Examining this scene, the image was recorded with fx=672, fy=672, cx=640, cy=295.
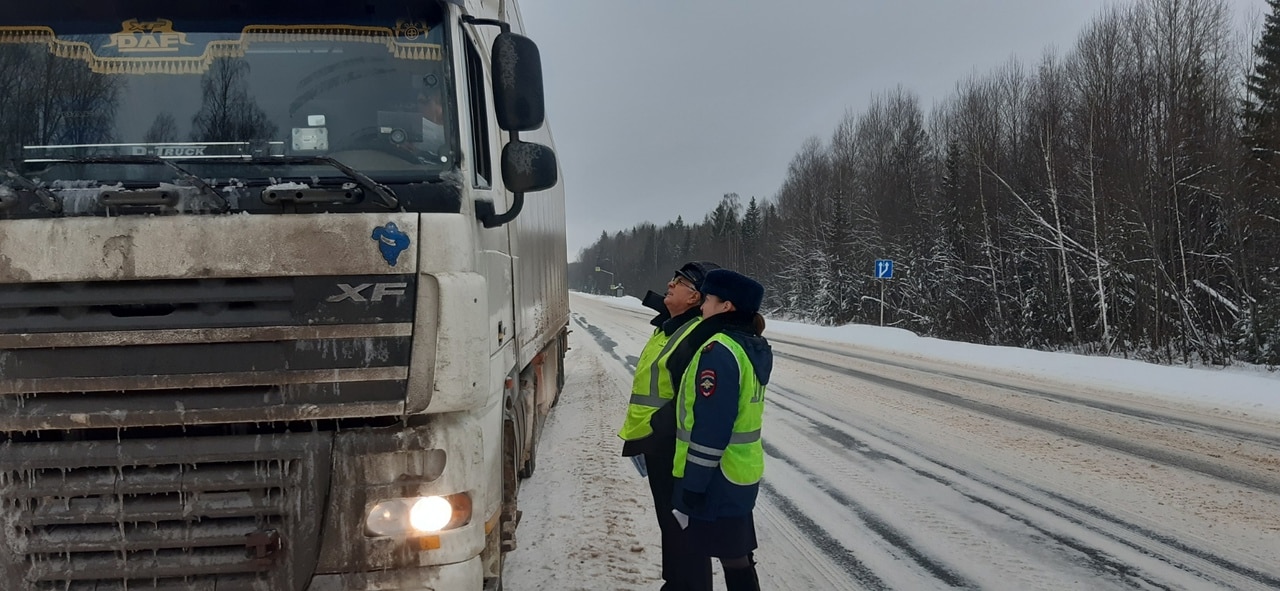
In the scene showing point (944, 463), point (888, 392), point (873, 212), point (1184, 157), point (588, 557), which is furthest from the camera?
point (873, 212)

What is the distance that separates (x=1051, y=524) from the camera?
4.77 meters

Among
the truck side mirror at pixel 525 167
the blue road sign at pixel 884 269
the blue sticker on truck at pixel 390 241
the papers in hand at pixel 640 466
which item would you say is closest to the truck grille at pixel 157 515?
the blue sticker on truck at pixel 390 241

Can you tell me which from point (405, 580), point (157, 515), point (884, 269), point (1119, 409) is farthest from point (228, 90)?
point (884, 269)

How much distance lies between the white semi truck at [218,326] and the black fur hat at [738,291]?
1.06 meters

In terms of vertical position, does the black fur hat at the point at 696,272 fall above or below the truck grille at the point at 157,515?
above

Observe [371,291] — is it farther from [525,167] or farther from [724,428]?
[724,428]

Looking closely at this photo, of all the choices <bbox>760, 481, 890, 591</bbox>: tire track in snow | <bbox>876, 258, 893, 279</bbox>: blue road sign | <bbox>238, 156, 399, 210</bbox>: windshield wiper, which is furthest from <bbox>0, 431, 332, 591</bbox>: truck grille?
<bbox>876, 258, 893, 279</bbox>: blue road sign

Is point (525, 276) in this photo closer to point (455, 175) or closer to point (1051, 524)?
point (455, 175)

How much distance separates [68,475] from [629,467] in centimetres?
471

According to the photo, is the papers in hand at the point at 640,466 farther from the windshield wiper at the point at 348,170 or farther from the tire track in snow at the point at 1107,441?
the tire track in snow at the point at 1107,441

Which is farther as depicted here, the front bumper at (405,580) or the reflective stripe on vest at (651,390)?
the reflective stripe on vest at (651,390)

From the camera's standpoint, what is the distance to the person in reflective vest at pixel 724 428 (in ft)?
9.27

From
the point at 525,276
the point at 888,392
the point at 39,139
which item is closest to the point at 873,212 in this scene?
the point at 888,392

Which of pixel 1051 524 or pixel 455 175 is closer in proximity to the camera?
pixel 455 175
